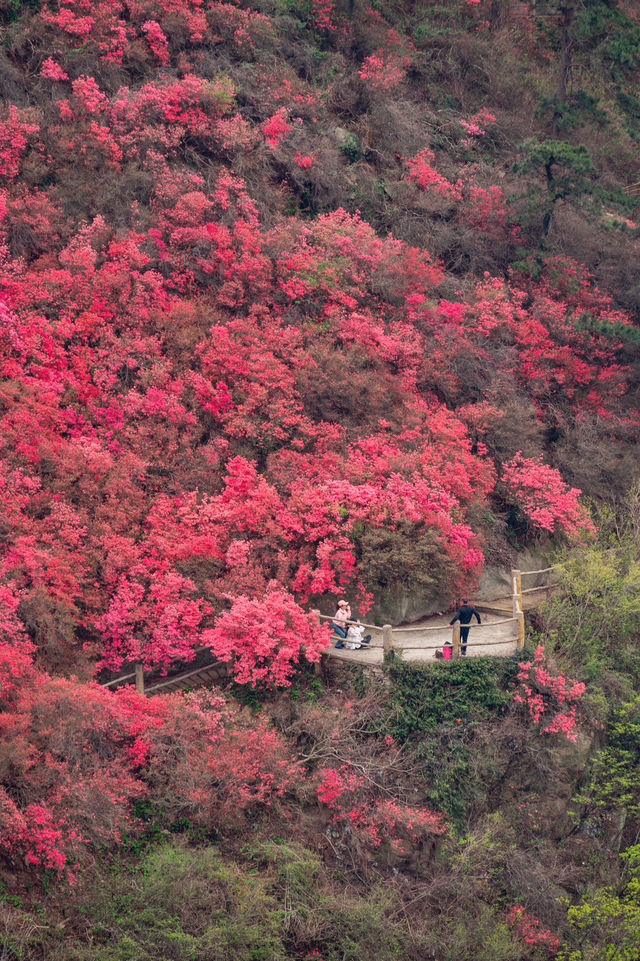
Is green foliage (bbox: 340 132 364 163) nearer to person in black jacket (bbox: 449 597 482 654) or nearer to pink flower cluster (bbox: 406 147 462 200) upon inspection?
pink flower cluster (bbox: 406 147 462 200)

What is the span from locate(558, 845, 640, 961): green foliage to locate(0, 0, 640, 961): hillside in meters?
0.13

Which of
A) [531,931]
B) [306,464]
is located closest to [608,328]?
[306,464]

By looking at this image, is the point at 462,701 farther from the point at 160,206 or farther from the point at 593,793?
the point at 160,206

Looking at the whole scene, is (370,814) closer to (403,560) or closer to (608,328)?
(403,560)

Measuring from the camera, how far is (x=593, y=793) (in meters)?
21.6

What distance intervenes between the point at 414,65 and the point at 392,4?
8.97ft

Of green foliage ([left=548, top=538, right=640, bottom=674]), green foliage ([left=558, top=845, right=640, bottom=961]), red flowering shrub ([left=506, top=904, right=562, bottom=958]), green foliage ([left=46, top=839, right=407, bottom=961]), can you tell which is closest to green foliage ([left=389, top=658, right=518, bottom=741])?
green foliage ([left=548, top=538, right=640, bottom=674])

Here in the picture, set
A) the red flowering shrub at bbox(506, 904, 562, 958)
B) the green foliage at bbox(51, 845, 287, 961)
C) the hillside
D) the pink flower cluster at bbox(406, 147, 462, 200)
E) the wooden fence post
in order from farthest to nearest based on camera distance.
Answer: the pink flower cluster at bbox(406, 147, 462, 200), the wooden fence post, the red flowering shrub at bbox(506, 904, 562, 958), the hillside, the green foliage at bbox(51, 845, 287, 961)

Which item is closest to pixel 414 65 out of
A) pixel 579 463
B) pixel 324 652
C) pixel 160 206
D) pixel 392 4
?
pixel 392 4

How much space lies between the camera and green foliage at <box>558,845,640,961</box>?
18.9 meters

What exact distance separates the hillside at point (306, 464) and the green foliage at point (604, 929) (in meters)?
0.13

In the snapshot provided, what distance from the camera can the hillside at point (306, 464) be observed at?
18.4m

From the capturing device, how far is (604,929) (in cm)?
1941

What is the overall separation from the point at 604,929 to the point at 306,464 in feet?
40.7
